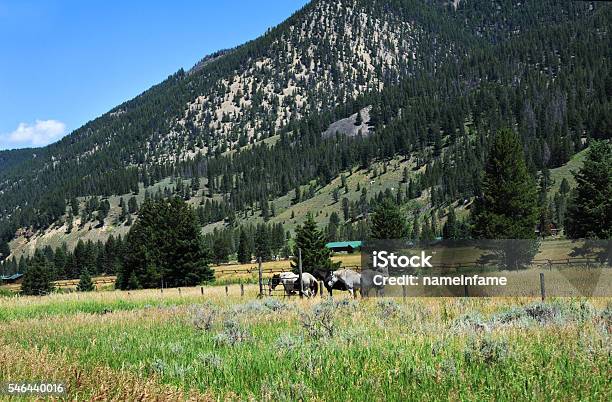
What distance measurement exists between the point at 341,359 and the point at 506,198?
48623 mm

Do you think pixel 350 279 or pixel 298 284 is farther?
pixel 298 284

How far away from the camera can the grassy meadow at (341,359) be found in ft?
23.6

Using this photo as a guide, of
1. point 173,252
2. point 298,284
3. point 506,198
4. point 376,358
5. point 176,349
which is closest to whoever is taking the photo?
point 376,358

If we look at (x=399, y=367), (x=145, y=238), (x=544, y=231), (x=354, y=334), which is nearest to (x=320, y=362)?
(x=399, y=367)

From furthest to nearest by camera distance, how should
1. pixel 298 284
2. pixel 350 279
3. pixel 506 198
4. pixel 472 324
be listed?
pixel 506 198 < pixel 298 284 < pixel 350 279 < pixel 472 324

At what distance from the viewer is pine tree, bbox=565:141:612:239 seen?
168 feet

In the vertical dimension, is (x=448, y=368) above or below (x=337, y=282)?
above

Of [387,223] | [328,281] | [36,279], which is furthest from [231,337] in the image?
[36,279]

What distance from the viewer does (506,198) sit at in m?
53.6

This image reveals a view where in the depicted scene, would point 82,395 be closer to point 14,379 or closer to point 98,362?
point 14,379

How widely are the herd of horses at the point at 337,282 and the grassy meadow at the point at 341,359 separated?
30.3 ft

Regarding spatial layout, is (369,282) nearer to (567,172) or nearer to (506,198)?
(506,198)

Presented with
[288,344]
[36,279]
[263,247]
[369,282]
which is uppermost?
[288,344]

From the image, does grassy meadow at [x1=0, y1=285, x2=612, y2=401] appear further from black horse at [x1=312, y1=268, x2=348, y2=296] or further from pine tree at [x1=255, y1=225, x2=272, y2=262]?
pine tree at [x1=255, y1=225, x2=272, y2=262]
